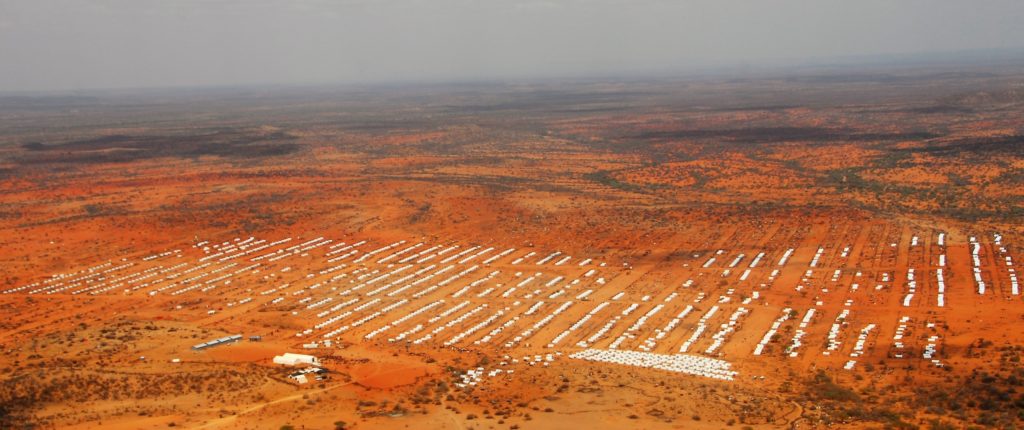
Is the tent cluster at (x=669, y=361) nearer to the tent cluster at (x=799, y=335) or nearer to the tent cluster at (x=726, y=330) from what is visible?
the tent cluster at (x=726, y=330)

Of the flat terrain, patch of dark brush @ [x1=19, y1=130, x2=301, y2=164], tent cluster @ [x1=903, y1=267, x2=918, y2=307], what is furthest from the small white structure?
patch of dark brush @ [x1=19, y1=130, x2=301, y2=164]

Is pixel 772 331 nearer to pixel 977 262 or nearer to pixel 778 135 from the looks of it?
pixel 977 262

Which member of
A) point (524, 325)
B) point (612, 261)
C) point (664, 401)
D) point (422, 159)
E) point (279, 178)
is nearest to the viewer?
point (664, 401)

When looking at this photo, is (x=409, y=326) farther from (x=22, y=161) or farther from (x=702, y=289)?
(x=22, y=161)

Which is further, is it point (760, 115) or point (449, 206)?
point (760, 115)

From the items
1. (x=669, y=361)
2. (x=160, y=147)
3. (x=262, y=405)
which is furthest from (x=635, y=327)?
(x=160, y=147)

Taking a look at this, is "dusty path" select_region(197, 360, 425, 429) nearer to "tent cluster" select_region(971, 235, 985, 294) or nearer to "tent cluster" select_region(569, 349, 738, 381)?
"tent cluster" select_region(569, 349, 738, 381)

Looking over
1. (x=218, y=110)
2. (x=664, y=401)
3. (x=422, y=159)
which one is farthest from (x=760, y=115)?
(x=218, y=110)
